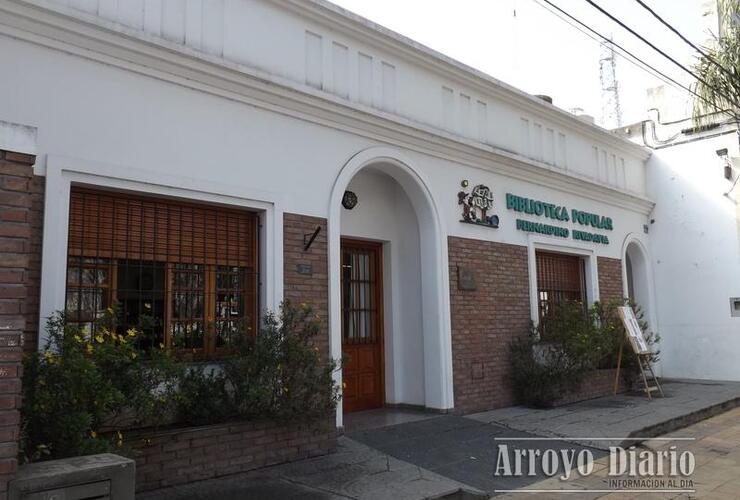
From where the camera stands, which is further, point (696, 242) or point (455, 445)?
point (696, 242)

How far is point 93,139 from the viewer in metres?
6.20

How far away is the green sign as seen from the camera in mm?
11164

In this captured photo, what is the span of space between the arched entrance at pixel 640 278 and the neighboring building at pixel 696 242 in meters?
0.29

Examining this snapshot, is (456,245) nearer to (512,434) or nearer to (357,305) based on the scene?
(357,305)

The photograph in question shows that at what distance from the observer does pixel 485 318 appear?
33.3 feet

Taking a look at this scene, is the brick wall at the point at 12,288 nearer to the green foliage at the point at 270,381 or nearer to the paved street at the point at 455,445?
the green foliage at the point at 270,381

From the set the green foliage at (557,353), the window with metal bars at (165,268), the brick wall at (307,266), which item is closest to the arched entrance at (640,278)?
the green foliage at (557,353)

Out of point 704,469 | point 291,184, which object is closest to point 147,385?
point 291,184

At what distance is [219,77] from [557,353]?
679 cm

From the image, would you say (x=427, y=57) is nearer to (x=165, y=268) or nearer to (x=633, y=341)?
(x=165, y=268)

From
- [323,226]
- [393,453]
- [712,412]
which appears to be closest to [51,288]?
[323,226]

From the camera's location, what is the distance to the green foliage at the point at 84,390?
Result: 4.86 meters

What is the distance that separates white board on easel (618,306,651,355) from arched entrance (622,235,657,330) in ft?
10.2

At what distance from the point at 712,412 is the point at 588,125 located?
5868 mm
